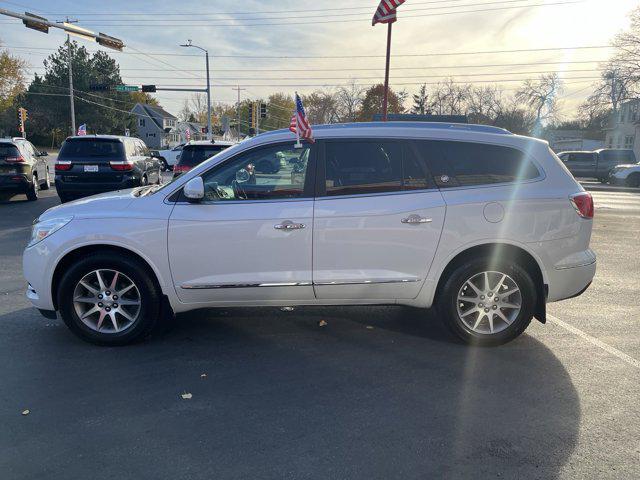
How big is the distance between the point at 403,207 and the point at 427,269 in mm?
574

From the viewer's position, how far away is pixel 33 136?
69.1m

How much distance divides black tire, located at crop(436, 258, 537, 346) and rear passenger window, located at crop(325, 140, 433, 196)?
82 cm

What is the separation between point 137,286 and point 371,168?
7.36 feet

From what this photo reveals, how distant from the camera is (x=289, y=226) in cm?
413

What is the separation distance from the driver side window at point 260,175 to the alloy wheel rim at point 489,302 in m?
1.72

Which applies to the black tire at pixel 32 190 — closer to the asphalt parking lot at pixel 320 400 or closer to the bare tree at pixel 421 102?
the asphalt parking lot at pixel 320 400

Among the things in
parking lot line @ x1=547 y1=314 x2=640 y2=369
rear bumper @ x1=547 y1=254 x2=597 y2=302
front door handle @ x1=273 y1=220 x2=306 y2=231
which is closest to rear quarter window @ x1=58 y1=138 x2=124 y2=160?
front door handle @ x1=273 y1=220 x2=306 y2=231

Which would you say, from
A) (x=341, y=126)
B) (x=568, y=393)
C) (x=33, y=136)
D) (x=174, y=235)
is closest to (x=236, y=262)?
(x=174, y=235)

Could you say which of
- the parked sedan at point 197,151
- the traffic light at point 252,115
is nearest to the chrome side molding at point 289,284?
the parked sedan at point 197,151

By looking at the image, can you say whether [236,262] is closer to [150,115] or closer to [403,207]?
[403,207]

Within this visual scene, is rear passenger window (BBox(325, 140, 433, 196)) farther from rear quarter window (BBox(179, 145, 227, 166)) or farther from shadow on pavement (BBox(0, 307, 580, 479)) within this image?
rear quarter window (BBox(179, 145, 227, 166))

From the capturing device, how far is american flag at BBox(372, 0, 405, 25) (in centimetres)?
1287

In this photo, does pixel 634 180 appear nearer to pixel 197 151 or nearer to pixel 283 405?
pixel 197 151

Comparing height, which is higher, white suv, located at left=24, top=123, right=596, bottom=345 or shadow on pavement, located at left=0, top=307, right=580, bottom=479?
white suv, located at left=24, top=123, right=596, bottom=345
